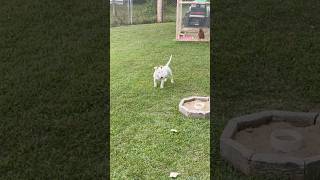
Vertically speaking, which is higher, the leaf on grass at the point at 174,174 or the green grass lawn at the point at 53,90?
the green grass lawn at the point at 53,90

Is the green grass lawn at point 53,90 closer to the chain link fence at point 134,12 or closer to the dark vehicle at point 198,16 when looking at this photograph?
the chain link fence at point 134,12

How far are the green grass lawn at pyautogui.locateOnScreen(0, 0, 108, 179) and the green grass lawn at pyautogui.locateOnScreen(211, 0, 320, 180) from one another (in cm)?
106

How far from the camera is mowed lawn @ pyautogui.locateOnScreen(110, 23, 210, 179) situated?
347 centimetres

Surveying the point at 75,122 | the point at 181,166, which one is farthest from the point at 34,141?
the point at 181,166

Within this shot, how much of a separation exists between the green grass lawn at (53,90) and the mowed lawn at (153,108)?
0.18m

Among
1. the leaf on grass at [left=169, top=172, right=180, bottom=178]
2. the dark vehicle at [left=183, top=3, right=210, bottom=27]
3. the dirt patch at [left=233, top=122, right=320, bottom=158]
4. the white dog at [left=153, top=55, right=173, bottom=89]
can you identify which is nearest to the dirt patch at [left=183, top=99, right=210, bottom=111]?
the white dog at [left=153, top=55, right=173, bottom=89]

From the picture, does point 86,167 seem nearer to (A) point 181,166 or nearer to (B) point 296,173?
(A) point 181,166

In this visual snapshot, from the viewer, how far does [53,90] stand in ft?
16.5

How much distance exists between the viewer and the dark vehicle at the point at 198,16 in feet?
14.8

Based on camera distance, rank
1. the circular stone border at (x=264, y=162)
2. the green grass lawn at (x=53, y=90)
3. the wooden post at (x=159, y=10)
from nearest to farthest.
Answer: the circular stone border at (x=264, y=162)
the green grass lawn at (x=53, y=90)
the wooden post at (x=159, y=10)

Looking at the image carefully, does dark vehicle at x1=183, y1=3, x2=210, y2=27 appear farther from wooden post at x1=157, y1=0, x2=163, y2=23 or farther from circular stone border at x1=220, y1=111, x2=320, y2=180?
circular stone border at x1=220, y1=111, x2=320, y2=180

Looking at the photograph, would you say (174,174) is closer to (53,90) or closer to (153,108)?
(153,108)

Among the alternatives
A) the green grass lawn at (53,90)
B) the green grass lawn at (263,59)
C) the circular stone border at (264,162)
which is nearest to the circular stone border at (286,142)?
the circular stone border at (264,162)

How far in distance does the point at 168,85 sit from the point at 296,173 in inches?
81.5
